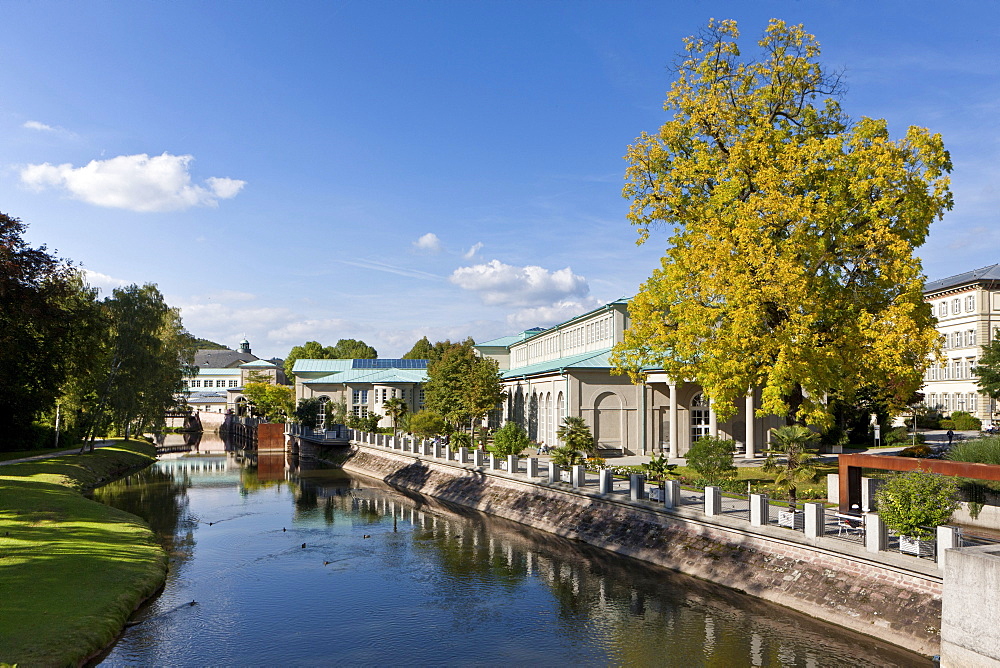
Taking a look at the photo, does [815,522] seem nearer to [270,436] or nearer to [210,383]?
[270,436]

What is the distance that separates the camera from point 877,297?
27766mm

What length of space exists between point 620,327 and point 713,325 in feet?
61.9

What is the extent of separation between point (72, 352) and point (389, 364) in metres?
55.9

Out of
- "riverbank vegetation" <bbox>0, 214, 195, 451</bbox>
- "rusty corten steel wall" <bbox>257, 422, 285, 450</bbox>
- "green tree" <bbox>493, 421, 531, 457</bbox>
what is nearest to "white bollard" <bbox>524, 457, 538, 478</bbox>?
"green tree" <bbox>493, 421, 531, 457</bbox>

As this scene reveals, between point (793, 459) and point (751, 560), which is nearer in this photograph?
point (751, 560)

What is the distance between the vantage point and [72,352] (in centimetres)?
4388

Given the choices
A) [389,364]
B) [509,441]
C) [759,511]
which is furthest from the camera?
[389,364]

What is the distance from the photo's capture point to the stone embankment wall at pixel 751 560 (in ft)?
53.0

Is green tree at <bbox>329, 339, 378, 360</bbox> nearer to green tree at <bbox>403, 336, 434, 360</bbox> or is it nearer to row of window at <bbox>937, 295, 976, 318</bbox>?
green tree at <bbox>403, 336, 434, 360</bbox>

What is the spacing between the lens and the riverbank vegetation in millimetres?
38156

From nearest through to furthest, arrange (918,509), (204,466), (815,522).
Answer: (918,509) → (815,522) → (204,466)

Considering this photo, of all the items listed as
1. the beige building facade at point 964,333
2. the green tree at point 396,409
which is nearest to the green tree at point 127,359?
the green tree at point 396,409

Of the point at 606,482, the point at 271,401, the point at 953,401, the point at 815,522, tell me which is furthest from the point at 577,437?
the point at 271,401

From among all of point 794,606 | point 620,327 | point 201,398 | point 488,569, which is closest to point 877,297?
point 794,606
